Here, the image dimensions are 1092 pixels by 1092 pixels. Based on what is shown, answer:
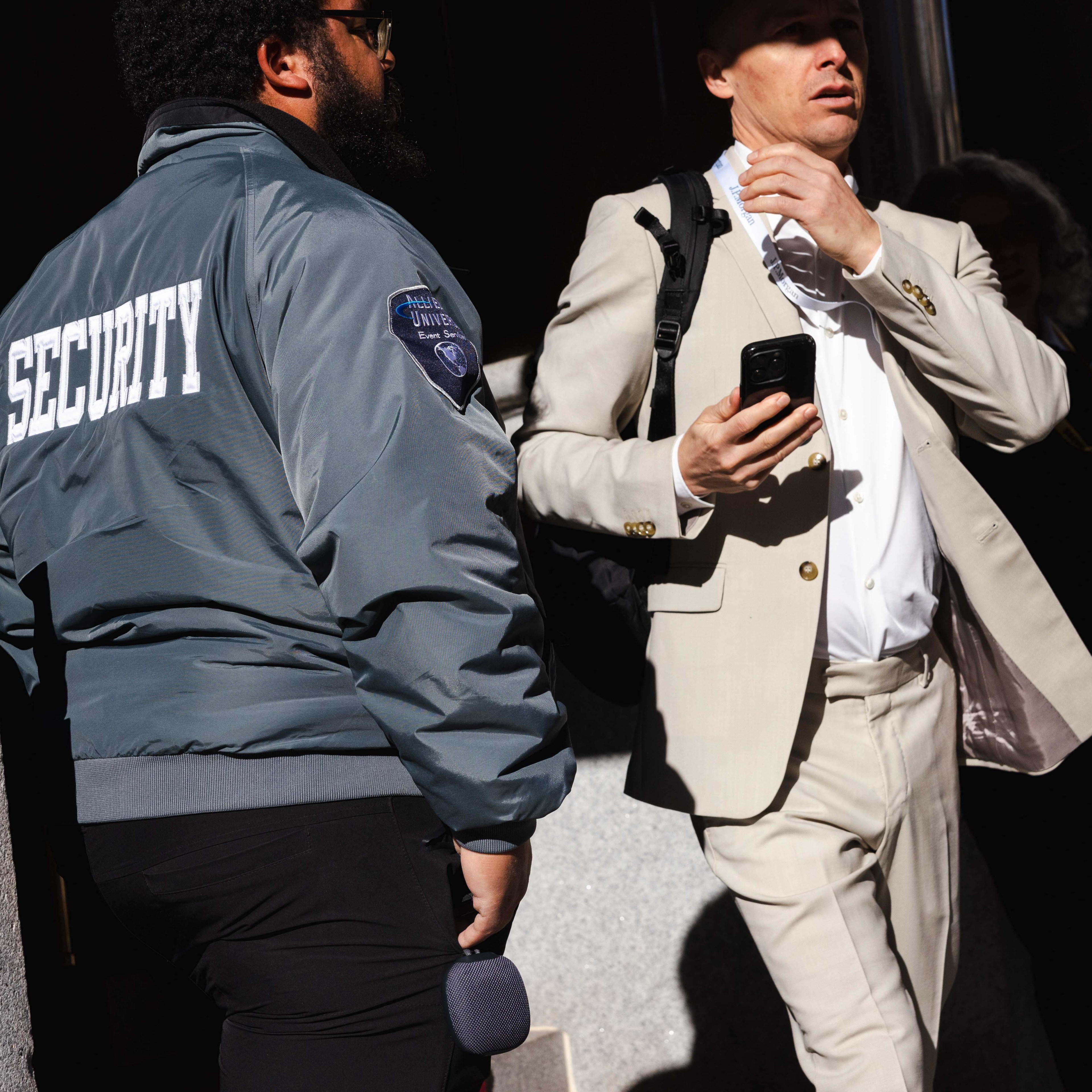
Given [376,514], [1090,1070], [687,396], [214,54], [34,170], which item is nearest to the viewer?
[376,514]

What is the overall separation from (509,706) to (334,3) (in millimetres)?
1130

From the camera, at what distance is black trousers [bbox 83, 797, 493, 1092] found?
154 centimetres

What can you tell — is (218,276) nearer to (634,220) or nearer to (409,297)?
(409,297)

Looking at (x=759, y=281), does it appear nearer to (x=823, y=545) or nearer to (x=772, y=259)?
(x=772, y=259)

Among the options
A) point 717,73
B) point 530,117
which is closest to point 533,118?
point 530,117

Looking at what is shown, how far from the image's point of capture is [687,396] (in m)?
2.32

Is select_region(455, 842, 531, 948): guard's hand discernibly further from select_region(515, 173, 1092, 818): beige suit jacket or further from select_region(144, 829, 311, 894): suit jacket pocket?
select_region(515, 173, 1092, 818): beige suit jacket

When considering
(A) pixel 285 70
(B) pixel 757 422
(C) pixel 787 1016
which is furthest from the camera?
(C) pixel 787 1016

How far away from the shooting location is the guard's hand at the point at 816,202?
2.17 metres

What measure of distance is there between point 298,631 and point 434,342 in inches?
15.8

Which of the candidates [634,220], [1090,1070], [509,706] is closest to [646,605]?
[634,220]

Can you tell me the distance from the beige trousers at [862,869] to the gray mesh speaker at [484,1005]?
804 mm

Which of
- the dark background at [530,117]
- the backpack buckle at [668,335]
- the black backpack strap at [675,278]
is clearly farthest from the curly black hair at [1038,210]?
the backpack buckle at [668,335]

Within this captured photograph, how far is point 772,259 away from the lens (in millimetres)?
2367
